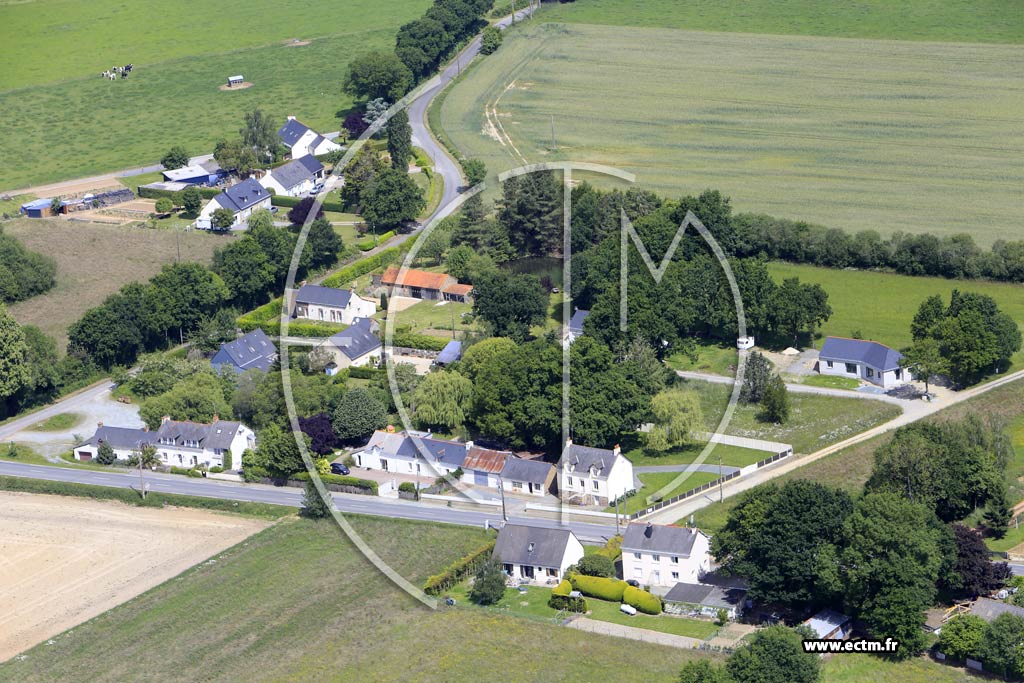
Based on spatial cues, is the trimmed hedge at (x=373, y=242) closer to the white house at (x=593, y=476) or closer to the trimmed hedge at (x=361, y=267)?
the trimmed hedge at (x=361, y=267)

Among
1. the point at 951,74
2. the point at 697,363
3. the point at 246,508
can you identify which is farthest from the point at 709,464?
the point at 951,74

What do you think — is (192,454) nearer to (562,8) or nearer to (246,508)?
(246,508)

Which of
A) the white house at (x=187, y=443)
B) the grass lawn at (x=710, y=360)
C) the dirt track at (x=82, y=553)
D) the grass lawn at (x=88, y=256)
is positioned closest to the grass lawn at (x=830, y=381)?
the grass lawn at (x=710, y=360)

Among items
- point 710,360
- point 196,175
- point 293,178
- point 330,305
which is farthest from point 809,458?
point 196,175

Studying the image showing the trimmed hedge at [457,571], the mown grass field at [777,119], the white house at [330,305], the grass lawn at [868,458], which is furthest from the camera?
the mown grass field at [777,119]

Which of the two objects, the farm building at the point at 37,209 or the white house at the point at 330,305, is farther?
the farm building at the point at 37,209

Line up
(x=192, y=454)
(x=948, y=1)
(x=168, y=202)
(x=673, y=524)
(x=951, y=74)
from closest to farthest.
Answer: (x=673, y=524)
(x=192, y=454)
(x=168, y=202)
(x=951, y=74)
(x=948, y=1)
